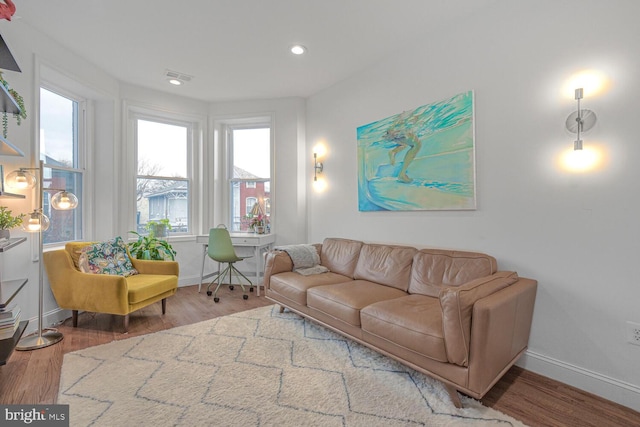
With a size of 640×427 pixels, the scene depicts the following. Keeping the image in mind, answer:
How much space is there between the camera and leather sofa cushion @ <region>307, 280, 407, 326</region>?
2367 millimetres

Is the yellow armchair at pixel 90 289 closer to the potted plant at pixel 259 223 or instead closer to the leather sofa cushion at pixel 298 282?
the leather sofa cushion at pixel 298 282

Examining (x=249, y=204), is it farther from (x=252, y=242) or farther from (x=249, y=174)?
(x=252, y=242)

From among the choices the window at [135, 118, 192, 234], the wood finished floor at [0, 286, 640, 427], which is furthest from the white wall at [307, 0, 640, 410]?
the window at [135, 118, 192, 234]

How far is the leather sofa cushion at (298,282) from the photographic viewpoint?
288 centimetres

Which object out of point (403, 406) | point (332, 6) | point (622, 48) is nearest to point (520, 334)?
point (403, 406)

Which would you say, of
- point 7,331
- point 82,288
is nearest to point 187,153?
point 82,288

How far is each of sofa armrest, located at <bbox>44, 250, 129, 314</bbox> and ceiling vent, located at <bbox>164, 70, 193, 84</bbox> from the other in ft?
7.53

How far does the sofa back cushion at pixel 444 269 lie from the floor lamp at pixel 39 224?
315 cm

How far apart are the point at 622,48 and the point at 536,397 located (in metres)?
2.16

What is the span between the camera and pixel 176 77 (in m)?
3.87

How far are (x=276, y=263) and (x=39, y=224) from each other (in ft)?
6.84

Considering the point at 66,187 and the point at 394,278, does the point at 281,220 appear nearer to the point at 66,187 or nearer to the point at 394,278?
the point at 394,278

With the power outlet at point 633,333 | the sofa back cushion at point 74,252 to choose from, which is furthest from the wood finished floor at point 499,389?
the sofa back cushion at point 74,252

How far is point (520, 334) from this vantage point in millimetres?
2072
